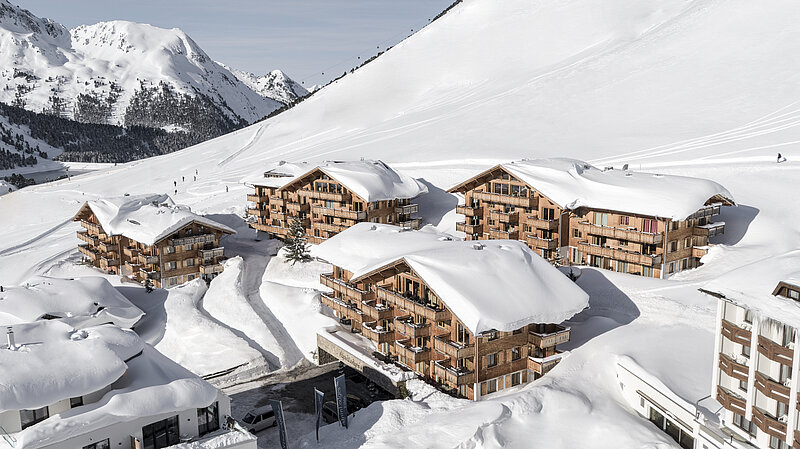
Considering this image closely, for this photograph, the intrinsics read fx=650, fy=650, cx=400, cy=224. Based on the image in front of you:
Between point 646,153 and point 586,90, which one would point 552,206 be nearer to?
point 646,153

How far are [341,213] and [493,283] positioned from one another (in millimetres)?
26530

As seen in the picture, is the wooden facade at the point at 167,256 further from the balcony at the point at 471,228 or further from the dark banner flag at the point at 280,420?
the dark banner flag at the point at 280,420

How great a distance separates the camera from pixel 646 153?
75.9 m

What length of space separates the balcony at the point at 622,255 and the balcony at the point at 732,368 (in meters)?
18.4

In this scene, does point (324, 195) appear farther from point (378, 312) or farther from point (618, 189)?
point (618, 189)

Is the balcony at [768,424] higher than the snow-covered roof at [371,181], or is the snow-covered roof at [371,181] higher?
the snow-covered roof at [371,181]

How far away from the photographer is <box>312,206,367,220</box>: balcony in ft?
182

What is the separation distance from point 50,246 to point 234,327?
37.3m

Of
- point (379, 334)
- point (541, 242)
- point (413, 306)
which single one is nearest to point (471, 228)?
point (541, 242)

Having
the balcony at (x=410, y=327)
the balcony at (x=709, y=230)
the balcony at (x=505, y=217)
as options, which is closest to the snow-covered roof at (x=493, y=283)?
the balcony at (x=410, y=327)

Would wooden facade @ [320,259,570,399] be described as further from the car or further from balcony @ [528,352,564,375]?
the car

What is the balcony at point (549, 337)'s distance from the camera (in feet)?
107

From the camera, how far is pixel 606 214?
1763 inches

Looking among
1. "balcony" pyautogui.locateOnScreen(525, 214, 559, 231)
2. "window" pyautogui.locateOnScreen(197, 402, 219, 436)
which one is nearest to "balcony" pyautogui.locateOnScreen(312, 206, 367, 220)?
"balcony" pyautogui.locateOnScreen(525, 214, 559, 231)
